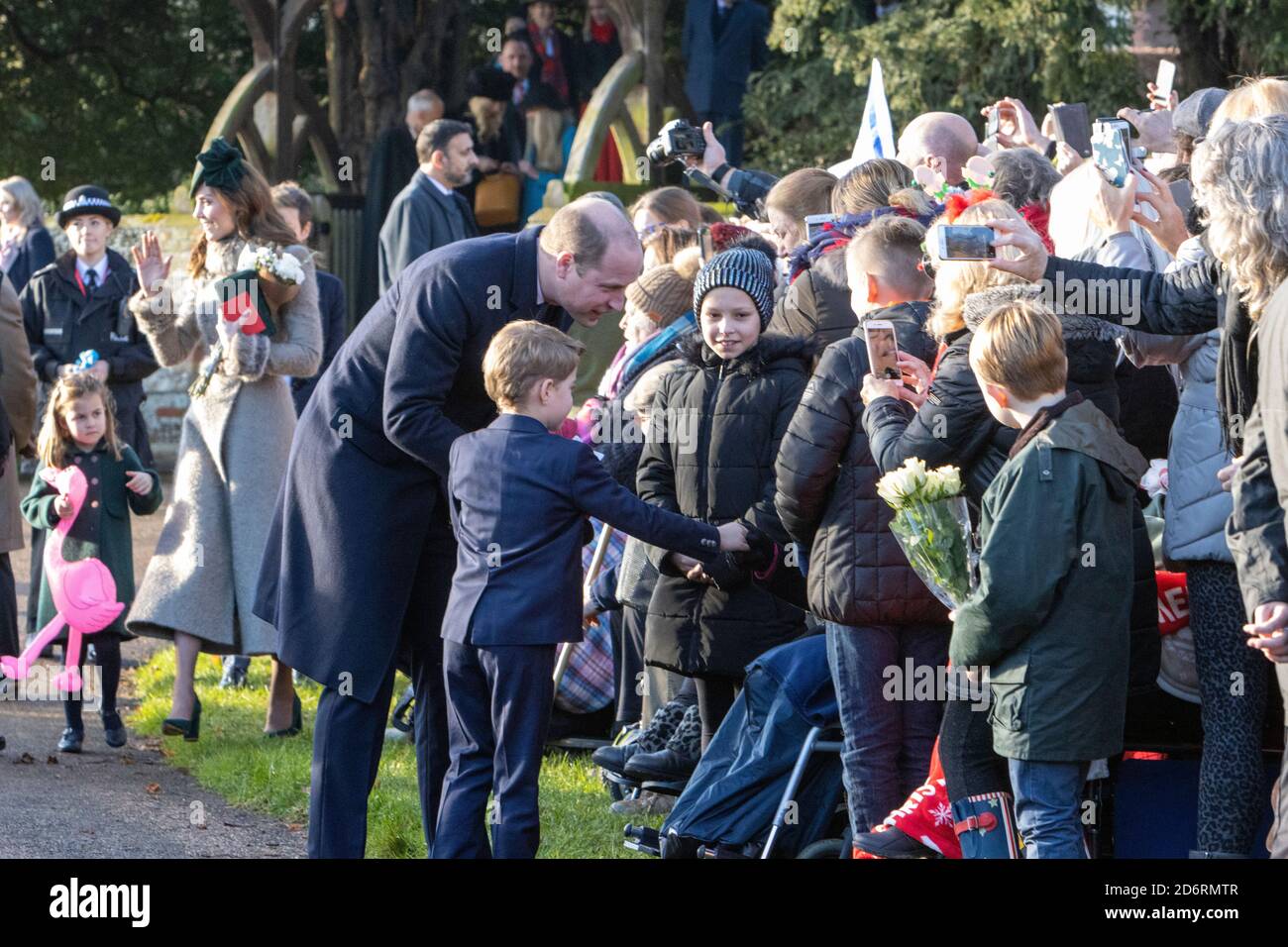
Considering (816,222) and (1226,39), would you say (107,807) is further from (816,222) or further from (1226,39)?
(1226,39)

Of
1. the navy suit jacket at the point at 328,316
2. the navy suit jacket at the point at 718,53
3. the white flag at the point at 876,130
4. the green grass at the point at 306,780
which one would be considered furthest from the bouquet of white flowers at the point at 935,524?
the navy suit jacket at the point at 718,53

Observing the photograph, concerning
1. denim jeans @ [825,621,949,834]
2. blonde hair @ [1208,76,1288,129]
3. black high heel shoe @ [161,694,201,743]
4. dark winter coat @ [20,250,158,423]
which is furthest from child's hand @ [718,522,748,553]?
dark winter coat @ [20,250,158,423]

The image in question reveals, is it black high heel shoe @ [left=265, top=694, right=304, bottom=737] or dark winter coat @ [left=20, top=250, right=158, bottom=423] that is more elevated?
dark winter coat @ [left=20, top=250, right=158, bottom=423]

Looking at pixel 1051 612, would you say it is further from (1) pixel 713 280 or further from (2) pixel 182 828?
(2) pixel 182 828

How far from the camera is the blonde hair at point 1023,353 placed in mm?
4746

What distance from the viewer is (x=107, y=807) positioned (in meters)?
6.68

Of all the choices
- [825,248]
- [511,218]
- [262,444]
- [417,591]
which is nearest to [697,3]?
[511,218]

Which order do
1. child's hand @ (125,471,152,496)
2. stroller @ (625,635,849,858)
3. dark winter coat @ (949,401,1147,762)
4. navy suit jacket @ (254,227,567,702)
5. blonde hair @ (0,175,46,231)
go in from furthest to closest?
blonde hair @ (0,175,46,231) → child's hand @ (125,471,152,496) → stroller @ (625,635,849,858) → navy suit jacket @ (254,227,567,702) → dark winter coat @ (949,401,1147,762)

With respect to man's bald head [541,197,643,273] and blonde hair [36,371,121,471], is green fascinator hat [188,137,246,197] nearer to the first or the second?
blonde hair [36,371,121,471]

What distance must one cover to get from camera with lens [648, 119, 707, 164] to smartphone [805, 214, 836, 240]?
4.49ft

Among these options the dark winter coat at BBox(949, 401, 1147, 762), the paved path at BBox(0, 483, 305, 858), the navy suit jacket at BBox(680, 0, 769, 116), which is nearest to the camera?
the dark winter coat at BBox(949, 401, 1147, 762)

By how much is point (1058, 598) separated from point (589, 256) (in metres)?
1.51

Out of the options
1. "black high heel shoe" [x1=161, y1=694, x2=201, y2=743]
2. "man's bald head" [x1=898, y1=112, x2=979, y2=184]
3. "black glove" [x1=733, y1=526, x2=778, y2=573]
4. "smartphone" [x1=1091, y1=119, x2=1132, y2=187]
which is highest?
"man's bald head" [x1=898, y1=112, x2=979, y2=184]

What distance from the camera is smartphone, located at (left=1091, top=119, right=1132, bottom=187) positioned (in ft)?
17.2
